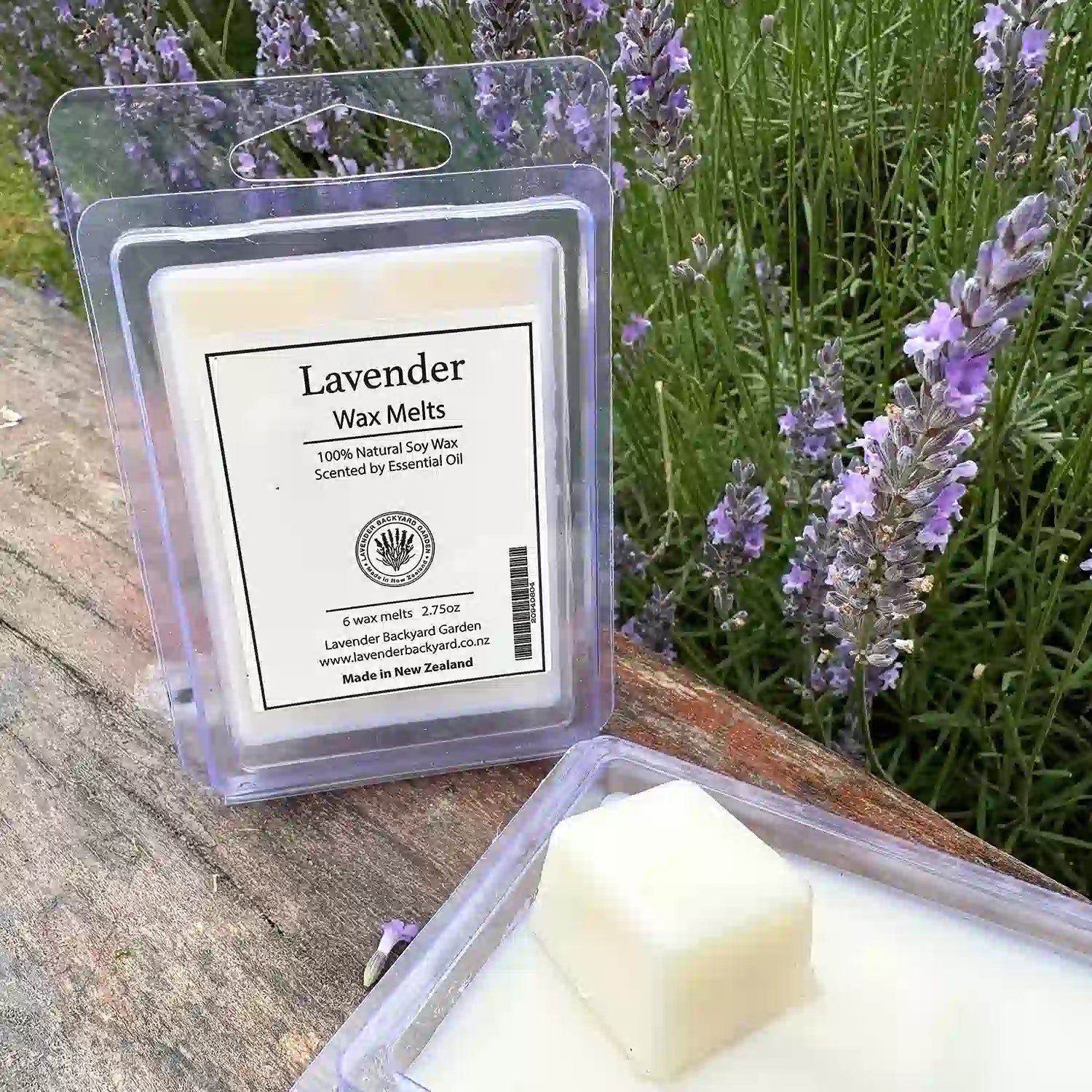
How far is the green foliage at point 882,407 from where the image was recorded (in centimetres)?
102

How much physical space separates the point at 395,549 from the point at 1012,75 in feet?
1.99

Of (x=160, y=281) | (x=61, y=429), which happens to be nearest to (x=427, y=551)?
(x=160, y=281)

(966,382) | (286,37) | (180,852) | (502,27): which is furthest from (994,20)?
(180,852)

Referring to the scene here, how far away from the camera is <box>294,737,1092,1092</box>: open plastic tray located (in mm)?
494

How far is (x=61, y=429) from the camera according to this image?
3.40 ft

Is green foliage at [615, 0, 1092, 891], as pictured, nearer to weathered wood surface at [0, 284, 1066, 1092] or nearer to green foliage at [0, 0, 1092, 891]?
green foliage at [0, 0, 1092, 891]

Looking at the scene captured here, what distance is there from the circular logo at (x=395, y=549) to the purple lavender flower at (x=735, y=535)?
33cm

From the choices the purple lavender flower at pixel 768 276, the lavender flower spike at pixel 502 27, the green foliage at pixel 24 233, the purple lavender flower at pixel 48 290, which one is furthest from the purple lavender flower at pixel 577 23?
the green foliage at pixel 24 233

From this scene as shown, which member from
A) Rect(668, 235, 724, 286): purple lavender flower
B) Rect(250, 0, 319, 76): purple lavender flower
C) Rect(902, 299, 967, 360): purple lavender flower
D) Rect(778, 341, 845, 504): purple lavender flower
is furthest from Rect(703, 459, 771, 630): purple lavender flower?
Rect(250, 0, 319, 76): purple lavender flower

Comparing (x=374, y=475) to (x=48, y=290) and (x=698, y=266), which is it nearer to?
(x=698, y=266)

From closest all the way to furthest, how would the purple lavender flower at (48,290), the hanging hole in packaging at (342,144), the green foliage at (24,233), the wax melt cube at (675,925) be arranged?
the wax melt cube at (675,925)
the hanging hole in packaging at (342,144)
the purple lavender flower at (48,290)
the green foliage at (24,233)

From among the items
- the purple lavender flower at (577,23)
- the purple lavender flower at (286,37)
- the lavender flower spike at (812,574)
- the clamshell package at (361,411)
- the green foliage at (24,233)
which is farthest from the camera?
the green foliage at (24,233)

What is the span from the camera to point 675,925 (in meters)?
0.47

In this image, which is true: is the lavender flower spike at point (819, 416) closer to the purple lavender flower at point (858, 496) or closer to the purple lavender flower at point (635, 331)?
the purple lavender flower at point (635, 331)
